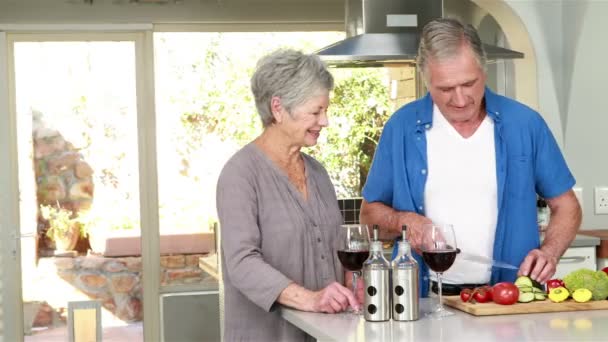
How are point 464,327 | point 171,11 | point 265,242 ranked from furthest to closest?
1. point 171,11
2. point 265,242
3. point 464,327

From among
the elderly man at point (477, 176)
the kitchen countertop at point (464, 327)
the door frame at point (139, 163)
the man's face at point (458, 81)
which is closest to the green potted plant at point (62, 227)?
the door frame at point (139, 163)

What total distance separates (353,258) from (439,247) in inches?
8.6

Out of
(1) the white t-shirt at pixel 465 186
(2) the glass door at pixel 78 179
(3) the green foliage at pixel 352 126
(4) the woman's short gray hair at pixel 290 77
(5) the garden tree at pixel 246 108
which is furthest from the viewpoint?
(3) the green foliage at pixel 352 126

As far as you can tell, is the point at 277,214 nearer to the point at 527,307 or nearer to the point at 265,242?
the point at 265,242

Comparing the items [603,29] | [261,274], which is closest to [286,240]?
[261,274]

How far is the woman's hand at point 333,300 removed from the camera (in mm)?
2553

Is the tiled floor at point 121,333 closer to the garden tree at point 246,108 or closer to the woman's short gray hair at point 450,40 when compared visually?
the garden tree at point 246,108

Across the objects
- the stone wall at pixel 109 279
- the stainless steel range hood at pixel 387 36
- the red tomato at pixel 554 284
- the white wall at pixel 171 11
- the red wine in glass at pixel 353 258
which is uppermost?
the white wall at pixel 171 11

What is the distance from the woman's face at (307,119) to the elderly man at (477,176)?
386mm

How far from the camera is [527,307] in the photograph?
2.59 meters

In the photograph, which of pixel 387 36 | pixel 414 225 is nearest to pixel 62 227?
pixel 387 36

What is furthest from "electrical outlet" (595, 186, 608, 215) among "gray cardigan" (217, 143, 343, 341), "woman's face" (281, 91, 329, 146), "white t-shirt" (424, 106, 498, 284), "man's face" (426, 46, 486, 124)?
"woman's face" (281, 91, 329, 146)

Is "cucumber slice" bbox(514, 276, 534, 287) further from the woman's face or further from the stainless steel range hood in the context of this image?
the stainless steel range hood

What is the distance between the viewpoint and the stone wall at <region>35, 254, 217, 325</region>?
6.53 meters
